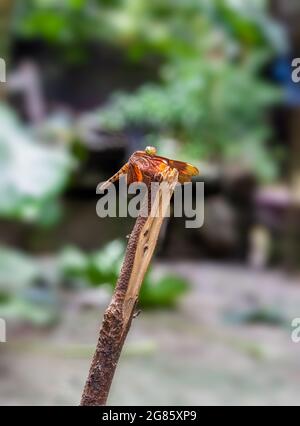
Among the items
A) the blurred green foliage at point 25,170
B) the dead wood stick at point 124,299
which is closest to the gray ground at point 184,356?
the blurred green foliage at point 25,170

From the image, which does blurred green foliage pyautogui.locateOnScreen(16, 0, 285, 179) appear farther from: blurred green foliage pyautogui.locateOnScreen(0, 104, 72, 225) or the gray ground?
the gray ground

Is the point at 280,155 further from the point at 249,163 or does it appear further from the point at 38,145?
the point at 38,145

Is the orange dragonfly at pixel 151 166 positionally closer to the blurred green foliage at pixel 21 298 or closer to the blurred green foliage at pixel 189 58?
the blurred green foliage at pixel 21 298

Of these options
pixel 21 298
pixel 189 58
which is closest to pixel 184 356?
pixel 21 298

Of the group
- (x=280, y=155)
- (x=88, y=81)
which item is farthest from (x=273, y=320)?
(x=88, y=81)

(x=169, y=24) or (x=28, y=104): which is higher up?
(x=169, y=24)

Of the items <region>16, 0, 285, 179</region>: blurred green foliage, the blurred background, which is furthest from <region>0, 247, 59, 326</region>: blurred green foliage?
<region>16, 0, 285, 179</region>: blurred green foliage
